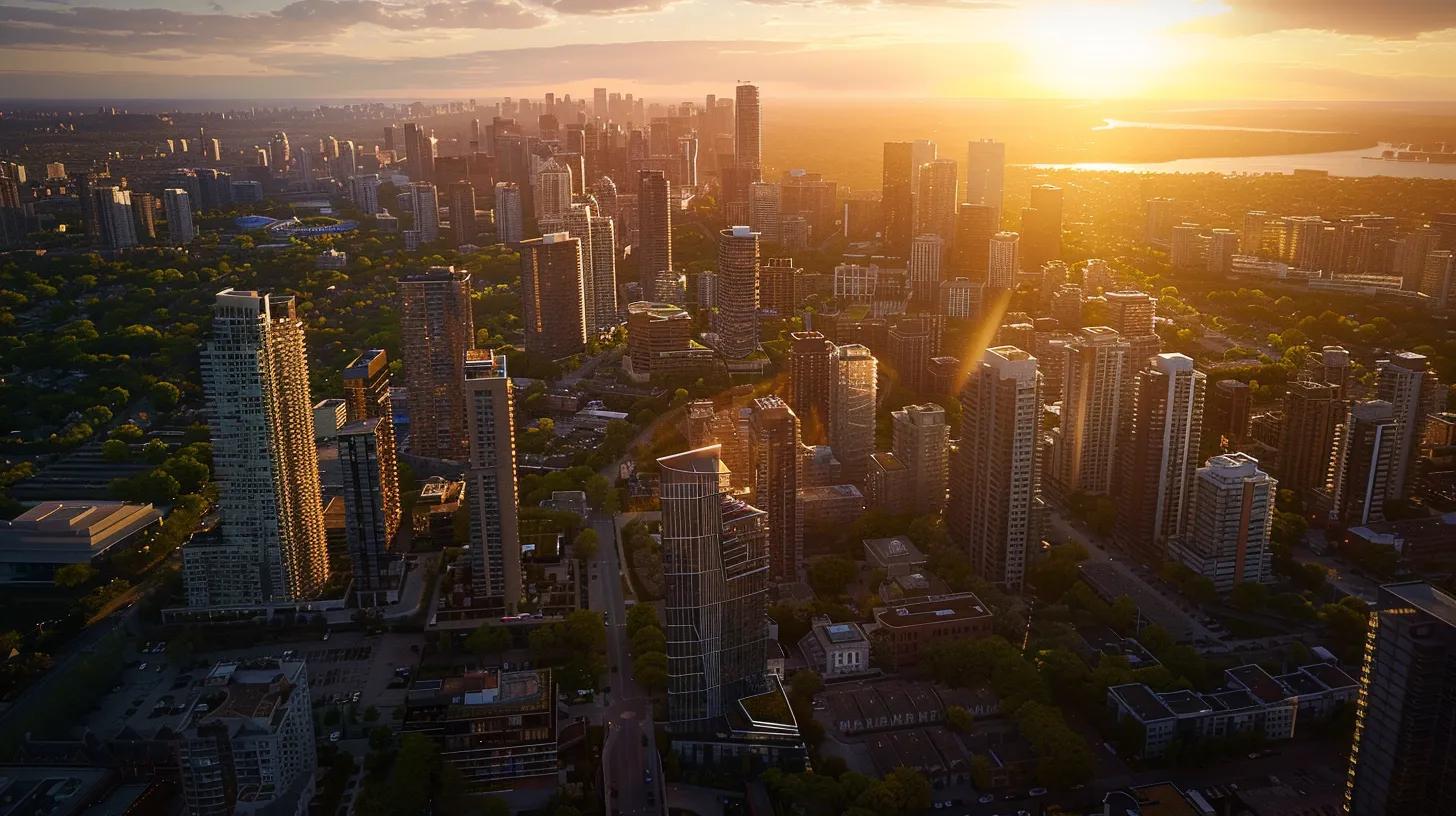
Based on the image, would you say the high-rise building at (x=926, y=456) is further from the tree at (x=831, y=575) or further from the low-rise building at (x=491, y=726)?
the low-rise building at (x=491, y=726)

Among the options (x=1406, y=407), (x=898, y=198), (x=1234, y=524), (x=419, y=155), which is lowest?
(x=1234, y=524)

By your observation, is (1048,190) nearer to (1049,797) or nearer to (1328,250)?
(1328,250)

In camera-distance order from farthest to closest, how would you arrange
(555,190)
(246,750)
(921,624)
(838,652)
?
(555,190) → (921,624) → (838,652) → (246,750)

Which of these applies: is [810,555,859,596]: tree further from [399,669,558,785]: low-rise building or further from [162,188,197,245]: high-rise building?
[162,188,197,245]: high-rise building

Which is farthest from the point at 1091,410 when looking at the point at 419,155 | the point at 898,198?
the point at 419,155

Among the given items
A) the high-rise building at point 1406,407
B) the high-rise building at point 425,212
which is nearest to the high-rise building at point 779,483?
the high-rise building at point 1406,407

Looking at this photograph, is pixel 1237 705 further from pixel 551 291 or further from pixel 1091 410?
pixel 551 291

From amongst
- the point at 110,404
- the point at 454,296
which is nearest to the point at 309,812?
the point at 454,296
